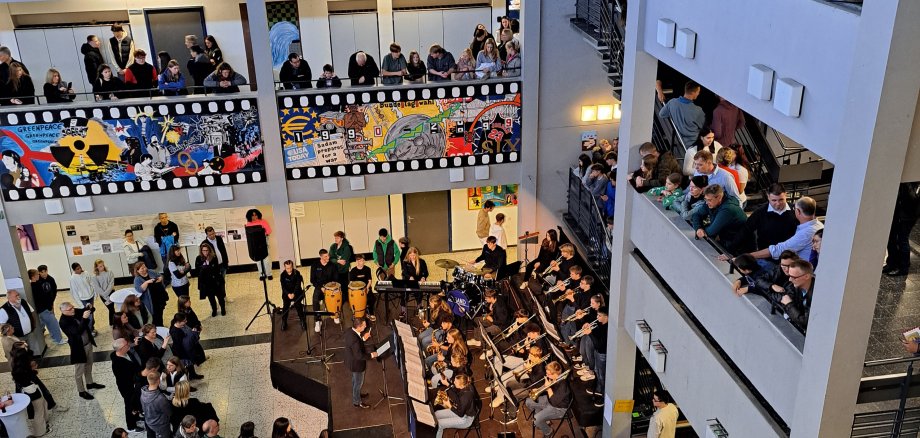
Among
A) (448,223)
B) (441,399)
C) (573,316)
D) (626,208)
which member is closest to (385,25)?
(448,223)

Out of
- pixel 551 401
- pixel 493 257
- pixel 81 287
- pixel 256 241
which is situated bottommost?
pixel 551 401

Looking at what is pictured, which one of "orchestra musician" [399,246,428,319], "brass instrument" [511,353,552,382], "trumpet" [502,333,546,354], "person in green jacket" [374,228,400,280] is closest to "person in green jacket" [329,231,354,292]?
"person in green jacket" [374,228,400,280]

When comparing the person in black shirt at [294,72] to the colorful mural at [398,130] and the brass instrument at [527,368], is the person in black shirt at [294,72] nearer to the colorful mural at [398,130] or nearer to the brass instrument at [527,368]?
the colorful mural at [398,130]

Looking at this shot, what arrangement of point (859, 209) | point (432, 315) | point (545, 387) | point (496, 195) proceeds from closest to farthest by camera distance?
point (859, 209), point (545, 387), point (432, 315), point (496, 195)

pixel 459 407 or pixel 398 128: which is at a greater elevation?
pixel 398 128

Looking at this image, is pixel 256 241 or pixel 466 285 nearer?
pixel 466 285

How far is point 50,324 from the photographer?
13.5 metres

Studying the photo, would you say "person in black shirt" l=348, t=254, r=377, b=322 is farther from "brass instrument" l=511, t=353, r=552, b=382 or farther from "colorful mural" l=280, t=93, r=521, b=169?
"brass instrument" l=511, t=353, r=552, b=382

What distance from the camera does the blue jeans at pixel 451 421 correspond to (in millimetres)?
10500

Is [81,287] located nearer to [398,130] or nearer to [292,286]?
[292,286]

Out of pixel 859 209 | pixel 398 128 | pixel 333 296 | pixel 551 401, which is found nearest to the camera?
pixel 859 209

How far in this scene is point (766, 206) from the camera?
7484 millimetres

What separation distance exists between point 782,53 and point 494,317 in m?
6.94

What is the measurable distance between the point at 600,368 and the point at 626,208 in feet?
8.61
